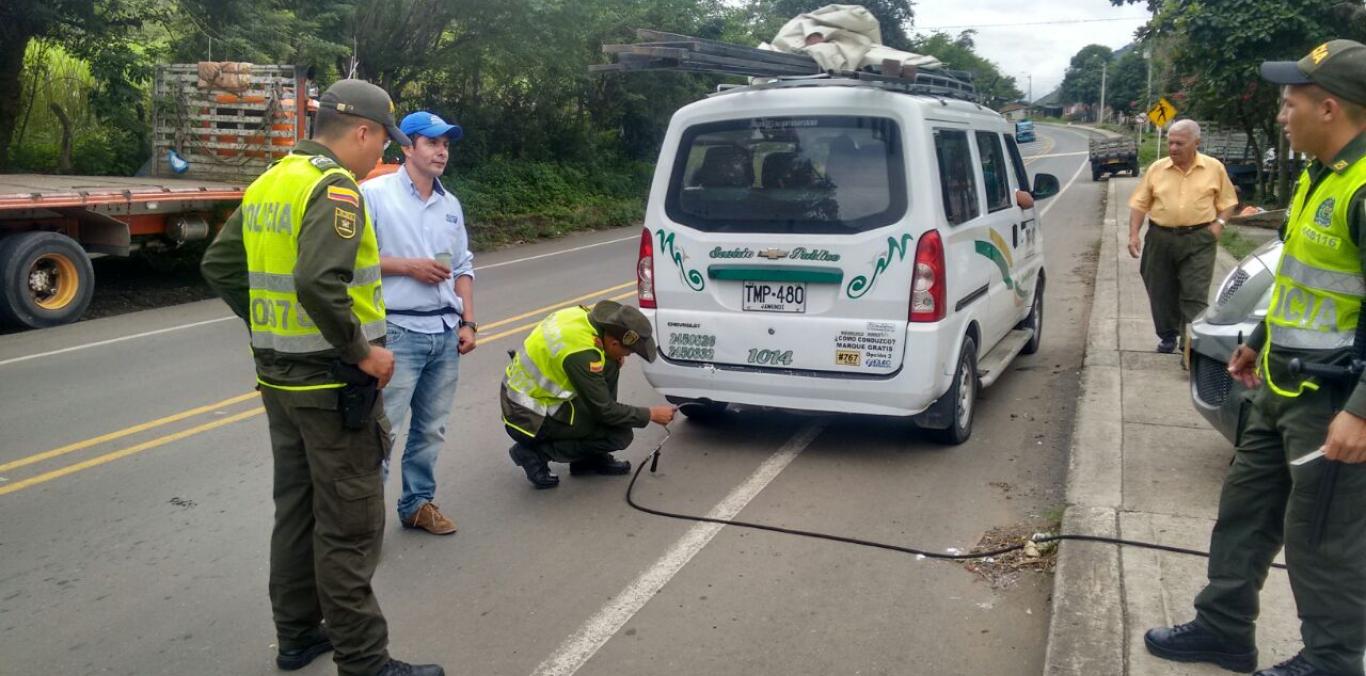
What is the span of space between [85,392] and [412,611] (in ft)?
15.8

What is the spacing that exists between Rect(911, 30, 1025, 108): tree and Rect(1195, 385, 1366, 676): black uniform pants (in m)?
62.0

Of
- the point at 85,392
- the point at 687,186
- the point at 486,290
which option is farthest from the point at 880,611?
the point at 486,290

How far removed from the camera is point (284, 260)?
3543 millimetres

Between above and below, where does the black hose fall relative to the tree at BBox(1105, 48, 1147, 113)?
below

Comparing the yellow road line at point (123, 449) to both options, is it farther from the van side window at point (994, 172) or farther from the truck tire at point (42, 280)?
the van side window at point (994, 172)

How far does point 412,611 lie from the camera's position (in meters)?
4.51

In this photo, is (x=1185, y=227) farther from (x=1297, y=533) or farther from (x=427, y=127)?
(x=427, y=127)

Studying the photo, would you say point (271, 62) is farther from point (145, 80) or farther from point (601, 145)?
point (601, 145)

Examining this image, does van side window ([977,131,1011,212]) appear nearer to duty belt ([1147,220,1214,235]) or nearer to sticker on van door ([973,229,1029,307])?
sticker on van door ([973,229,1029,307])

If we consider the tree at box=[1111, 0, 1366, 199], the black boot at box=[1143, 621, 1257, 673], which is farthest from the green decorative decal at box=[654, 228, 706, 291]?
the tree at box=[1111, 0, 1366, 199]

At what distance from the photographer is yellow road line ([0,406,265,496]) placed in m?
6.02

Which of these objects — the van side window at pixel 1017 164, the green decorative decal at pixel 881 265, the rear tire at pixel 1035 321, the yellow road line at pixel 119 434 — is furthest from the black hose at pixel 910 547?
the rear tire at pixel 1035 321

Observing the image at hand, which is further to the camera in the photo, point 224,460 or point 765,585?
point 224,460

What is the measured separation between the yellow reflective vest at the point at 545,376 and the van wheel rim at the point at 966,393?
2.17 m
